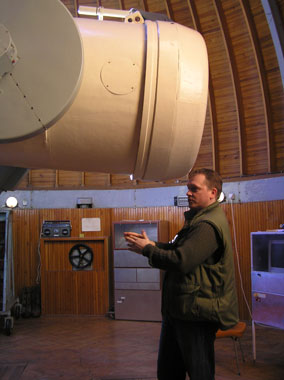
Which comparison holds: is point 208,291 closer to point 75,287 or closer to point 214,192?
point 214,192

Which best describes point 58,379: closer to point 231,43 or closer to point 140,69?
point 140,69

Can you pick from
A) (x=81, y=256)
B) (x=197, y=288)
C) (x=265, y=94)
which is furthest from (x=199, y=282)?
(x=81, y=256)

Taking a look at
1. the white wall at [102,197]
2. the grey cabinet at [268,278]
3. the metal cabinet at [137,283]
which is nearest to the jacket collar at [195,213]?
the grey cabinet at [268,278]

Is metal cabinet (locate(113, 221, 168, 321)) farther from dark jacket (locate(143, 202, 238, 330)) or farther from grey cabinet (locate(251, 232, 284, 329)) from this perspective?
dark jacket (locate(143, 202, 238, 330))

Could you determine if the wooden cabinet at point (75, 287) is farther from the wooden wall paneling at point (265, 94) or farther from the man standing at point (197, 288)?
the man standing at point (197, 288)

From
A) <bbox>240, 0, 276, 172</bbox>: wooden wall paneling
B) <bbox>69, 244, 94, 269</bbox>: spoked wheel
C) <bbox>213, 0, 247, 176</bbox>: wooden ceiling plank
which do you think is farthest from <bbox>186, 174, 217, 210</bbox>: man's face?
<bbox>69, 244, 94, 269</bbox>: spoked wheel

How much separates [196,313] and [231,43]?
6.11m

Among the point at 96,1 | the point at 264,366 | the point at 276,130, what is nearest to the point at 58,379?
the point at 264,366

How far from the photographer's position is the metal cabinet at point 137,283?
716 cm

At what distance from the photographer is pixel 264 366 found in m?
4.58

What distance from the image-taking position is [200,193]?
233 centimetres

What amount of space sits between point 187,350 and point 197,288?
0.33 m

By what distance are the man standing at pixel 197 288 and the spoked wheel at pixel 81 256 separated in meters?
5.71

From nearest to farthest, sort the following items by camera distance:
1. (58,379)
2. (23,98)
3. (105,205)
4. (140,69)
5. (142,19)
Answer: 1. (23,98)
2. (140,69)
3. (142,19)
4. (58,379)
5. (105,205)
